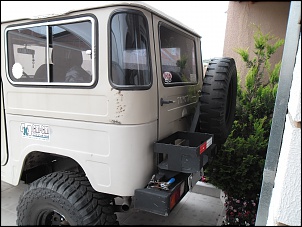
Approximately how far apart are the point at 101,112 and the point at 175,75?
1.06 m

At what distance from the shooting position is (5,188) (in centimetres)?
372

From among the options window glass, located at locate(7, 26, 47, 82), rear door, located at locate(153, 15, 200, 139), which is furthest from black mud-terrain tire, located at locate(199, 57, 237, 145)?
window glass, located at locate(7, 26, 47, 82)

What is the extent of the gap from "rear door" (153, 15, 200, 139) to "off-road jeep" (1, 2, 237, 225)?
0.02 m

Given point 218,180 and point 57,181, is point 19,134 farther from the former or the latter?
point 218,180

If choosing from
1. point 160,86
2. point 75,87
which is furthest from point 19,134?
point 160,86

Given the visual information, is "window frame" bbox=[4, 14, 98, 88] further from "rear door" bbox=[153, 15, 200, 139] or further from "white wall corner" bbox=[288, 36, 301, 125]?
"white wall corner" bbox=[288, 36, 301, 125]

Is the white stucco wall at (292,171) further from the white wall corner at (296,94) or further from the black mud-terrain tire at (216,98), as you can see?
the black mud-terrain tire at (216,98)

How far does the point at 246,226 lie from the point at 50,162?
2.43m

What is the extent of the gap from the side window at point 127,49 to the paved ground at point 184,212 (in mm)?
1912

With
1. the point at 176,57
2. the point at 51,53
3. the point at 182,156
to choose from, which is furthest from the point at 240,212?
the point at 51,53

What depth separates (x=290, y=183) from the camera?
1.05 m

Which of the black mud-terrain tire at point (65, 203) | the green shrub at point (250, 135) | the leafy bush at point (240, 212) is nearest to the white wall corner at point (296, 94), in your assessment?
the black mud-terrain tire at point (65, 203)

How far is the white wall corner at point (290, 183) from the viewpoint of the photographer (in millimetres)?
1031

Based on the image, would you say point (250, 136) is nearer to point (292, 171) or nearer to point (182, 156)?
point (182, 156)
